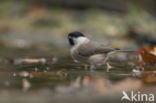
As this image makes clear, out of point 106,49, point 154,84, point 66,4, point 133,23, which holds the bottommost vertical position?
point 154,84

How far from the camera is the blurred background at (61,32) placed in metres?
5.49

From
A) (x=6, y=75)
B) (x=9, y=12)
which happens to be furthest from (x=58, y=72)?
(x=9, y=12)

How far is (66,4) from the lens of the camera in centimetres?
1408

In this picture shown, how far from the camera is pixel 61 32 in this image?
12297 millimetres

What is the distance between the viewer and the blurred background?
216 inches

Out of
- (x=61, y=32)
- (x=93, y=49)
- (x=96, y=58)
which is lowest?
(x=96, y=58)

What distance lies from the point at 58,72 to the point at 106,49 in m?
1.05

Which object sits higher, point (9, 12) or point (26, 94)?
point (9, 12)

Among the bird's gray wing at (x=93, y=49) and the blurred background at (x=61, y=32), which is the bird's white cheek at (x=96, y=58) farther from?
the blurred background at (x=61, y=32)

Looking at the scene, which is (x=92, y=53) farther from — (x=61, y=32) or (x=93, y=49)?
(x=61, y=32)

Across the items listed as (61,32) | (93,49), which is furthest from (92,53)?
(61,32)

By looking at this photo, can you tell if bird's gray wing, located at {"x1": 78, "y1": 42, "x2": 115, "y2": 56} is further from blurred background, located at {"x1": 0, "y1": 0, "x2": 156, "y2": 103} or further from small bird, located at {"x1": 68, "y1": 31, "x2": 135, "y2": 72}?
blurred background, located at {"x1": 0, "y1": 0, "x2": 156, "y2": 103}

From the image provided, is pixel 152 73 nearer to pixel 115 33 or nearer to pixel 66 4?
pixel 115 33

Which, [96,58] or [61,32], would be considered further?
[61,32]
